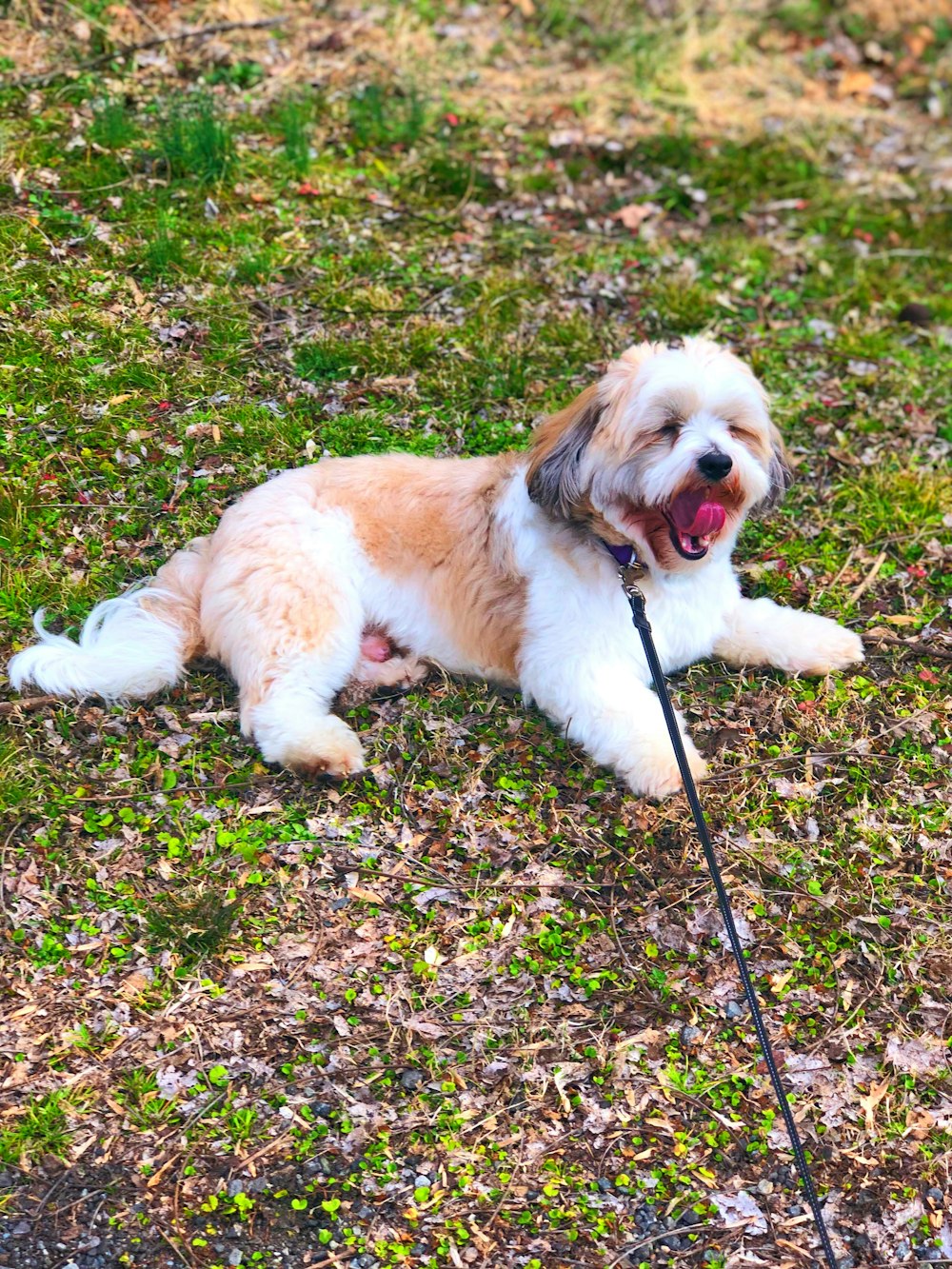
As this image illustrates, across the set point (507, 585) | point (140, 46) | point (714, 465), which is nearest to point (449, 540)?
point (507, 585)

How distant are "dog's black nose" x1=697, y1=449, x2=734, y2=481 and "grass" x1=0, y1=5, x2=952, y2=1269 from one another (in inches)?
48.6

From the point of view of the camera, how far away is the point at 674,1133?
3.29 metres

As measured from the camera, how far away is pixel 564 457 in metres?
3.91

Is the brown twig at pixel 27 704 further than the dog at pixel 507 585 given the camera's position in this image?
Yes

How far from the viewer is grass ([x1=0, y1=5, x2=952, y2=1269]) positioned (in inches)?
126

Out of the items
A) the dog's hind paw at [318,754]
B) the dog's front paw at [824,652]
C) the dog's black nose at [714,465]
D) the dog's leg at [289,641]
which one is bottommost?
the dog's hind paw at [318,754]

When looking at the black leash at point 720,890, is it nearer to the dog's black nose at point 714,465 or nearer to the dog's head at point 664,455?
the dog's head at point 664,455

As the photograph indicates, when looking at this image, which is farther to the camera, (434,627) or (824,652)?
(824,652)

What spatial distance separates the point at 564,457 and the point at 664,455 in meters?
0.38

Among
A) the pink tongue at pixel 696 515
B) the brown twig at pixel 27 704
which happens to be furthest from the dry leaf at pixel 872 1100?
the brown twig at pixel 27 704

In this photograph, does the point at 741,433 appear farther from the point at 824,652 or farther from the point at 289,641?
the point at 289,641

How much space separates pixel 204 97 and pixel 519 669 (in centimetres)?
422

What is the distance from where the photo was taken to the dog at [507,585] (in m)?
3.81

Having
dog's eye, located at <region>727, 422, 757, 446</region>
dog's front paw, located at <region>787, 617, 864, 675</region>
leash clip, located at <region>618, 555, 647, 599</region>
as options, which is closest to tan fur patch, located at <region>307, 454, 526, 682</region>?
leash clip, located at <region>618, 555, 647, 599</region>
